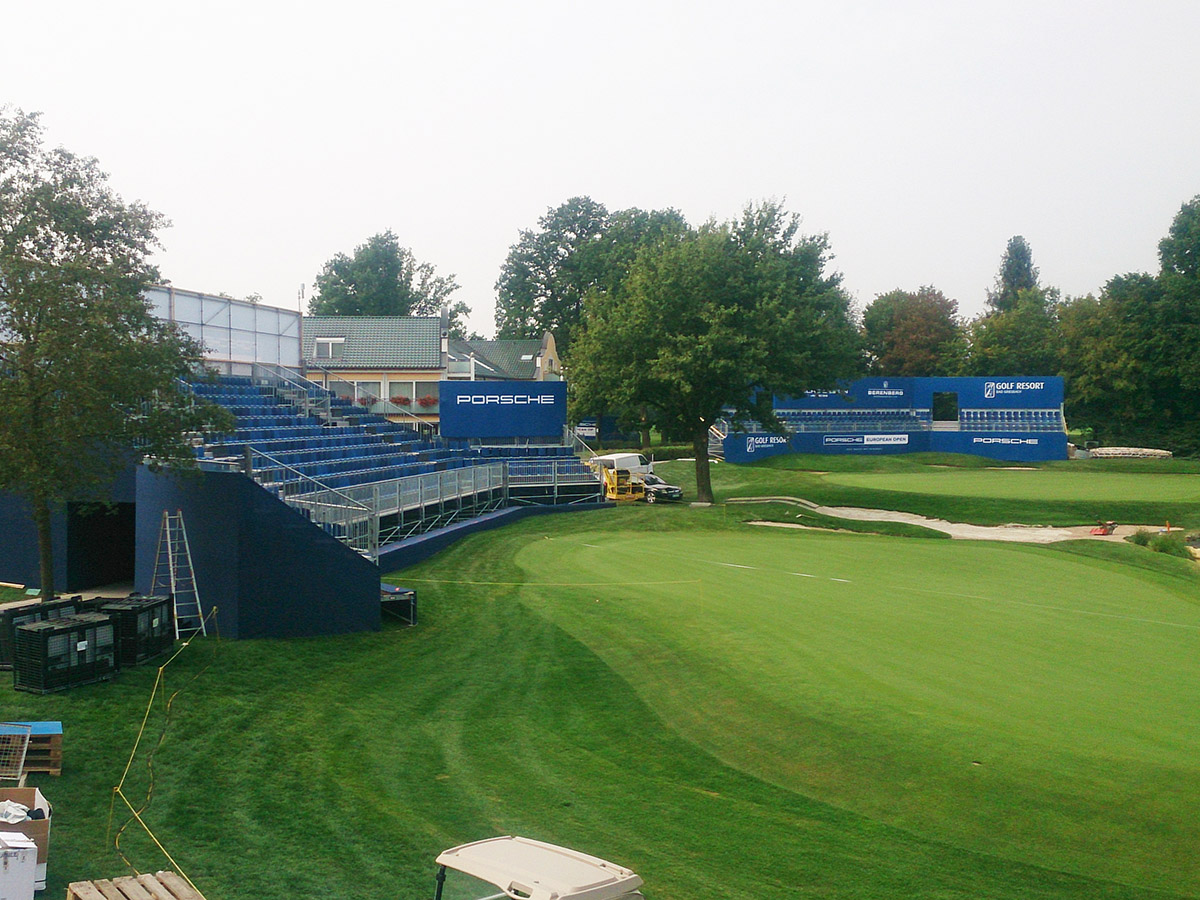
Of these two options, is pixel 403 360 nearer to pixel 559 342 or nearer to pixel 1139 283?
pixel 559 342

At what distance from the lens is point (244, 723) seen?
12586mm

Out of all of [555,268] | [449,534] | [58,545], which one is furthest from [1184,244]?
[58,545]

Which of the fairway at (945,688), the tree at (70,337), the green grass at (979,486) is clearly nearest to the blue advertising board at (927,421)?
the green grass at (979,486)

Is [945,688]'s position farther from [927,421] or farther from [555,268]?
[555,268]

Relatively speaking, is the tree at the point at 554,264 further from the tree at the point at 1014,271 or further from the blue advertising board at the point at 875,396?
the tree at the point at 1014,271

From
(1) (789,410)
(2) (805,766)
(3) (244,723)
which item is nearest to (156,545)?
(3) (244,723)

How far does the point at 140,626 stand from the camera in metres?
14.4

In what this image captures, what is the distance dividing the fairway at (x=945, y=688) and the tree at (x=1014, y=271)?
133 meters

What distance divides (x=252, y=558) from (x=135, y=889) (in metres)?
10.6

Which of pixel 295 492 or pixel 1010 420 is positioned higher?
pixel 1010 420

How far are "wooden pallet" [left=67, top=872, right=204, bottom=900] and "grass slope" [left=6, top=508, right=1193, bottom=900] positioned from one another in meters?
0.53

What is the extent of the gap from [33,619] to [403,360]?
4443cm

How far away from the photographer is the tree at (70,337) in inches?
564

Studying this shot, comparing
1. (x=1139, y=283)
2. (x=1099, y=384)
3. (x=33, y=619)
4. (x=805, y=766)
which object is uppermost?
(x=1139, y=283)
